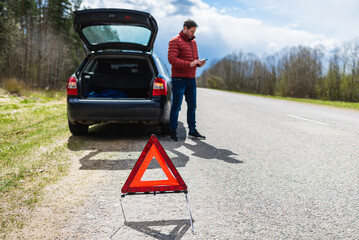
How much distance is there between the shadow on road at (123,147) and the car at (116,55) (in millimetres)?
400

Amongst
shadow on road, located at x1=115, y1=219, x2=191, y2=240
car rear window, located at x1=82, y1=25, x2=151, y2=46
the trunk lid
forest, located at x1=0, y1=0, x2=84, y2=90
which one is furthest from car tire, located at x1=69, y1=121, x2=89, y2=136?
forest, located at x1=0, y1=0, x2=84, y2=90

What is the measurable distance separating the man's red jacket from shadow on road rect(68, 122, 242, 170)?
138 centimetres

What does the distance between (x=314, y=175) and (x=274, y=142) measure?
2.04 m

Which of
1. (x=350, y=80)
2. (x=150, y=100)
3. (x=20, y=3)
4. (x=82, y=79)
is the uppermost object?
(x=20, y=3)

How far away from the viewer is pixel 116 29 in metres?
5.73

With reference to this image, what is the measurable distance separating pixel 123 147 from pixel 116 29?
7.59 feet

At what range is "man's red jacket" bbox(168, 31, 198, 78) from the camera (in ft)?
18.7

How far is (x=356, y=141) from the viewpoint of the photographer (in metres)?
6.11

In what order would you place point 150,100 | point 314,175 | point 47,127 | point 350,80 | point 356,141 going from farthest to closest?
point 350,80 → point 47,127 → point 356,141 → point 150,100 → point 314,175

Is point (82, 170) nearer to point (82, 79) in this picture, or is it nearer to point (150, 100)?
point (150, 100)

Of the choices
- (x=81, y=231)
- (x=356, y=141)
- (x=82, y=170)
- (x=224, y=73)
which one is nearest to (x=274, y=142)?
(x=356, y=141)

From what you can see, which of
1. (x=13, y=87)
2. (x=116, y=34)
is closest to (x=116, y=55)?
(x=116, y=34)

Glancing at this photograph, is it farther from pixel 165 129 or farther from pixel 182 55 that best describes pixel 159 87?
pixel 165 129

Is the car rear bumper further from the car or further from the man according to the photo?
the man
